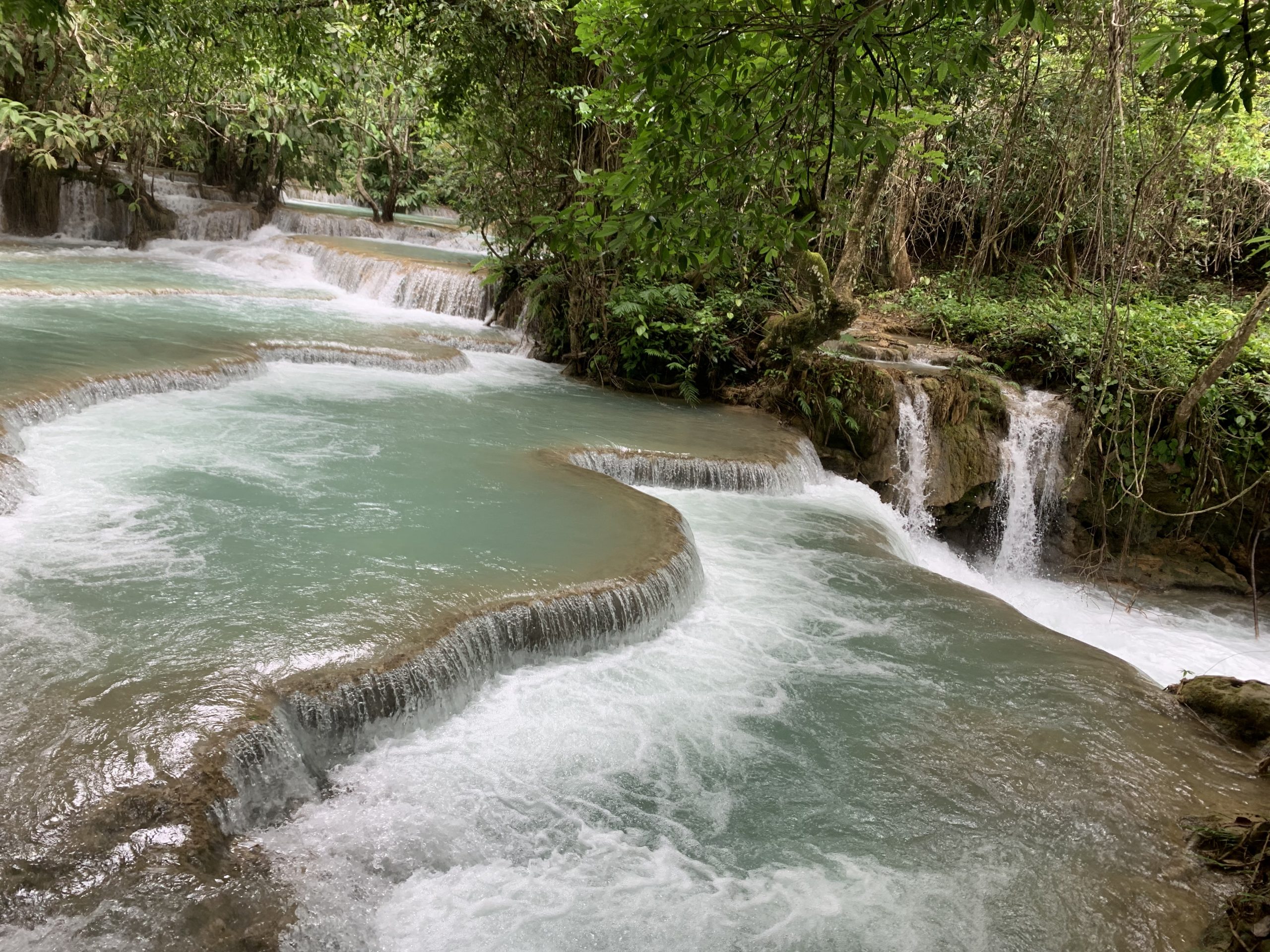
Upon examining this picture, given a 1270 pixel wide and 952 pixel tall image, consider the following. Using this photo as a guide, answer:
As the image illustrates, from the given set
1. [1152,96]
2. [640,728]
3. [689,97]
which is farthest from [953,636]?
[1152,96]

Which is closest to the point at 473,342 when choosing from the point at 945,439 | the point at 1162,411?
the point at 945,439

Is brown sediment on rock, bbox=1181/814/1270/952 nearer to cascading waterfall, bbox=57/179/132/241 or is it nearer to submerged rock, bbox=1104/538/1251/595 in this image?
submerged rock, bbox=1104/538/1251/595

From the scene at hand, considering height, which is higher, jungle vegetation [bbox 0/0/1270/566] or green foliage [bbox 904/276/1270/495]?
jungle vegetation [bbox 0/0/1270/566]

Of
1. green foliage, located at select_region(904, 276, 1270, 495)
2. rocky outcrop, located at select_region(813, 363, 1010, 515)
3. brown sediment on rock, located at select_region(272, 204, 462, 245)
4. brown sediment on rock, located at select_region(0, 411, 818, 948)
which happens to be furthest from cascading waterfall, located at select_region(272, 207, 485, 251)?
brown sediment on rock, located at select_region(0, 411, 818, 948)

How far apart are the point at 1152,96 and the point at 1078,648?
385 inches

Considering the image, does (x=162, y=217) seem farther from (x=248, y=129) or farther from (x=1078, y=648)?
(x=1078, y=648)

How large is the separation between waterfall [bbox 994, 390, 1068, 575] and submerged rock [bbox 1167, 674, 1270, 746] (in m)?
4.77

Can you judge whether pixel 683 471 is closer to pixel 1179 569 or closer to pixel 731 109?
pixel 731 109

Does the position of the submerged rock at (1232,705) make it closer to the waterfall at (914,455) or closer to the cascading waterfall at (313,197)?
the waterfall at (914,455)

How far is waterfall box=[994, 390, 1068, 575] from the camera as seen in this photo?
1008 centimetres

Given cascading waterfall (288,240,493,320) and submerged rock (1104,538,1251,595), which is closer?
submerged rock (1104,538,1251,595)

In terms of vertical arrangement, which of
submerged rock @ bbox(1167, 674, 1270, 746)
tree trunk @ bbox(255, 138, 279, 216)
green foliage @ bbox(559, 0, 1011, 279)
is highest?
tree trunk @ bbox(255, 138, 279, 216)

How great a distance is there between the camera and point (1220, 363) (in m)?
8.80

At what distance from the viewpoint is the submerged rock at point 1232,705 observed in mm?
5008
